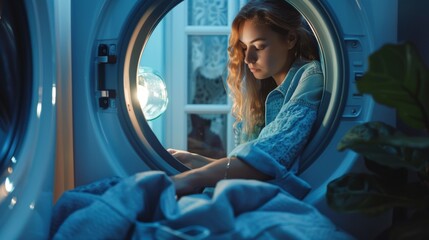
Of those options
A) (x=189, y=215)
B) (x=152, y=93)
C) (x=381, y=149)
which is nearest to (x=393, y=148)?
(x=381, y=149)

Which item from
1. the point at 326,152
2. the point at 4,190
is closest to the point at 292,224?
the point at 326,152

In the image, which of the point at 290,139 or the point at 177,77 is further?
the point at 177,77

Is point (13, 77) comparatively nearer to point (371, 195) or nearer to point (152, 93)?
point (371, 195)

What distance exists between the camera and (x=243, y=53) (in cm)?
160

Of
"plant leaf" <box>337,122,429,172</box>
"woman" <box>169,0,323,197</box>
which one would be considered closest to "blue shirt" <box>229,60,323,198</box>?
"woman" <box>169,0,323,197</box>

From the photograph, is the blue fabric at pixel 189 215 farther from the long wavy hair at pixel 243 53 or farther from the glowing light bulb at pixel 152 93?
the glowing light bulb at pixel 152 93

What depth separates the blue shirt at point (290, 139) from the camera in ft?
3.36

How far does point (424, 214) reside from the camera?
0.74 meters

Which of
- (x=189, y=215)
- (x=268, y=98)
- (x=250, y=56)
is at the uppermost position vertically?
(x=250, y=56)

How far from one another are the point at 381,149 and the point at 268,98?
2.04ft

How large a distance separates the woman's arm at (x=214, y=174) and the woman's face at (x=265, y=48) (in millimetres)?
464

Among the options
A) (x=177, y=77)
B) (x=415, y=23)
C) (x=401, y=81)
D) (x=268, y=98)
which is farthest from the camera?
(x=177, y=77)

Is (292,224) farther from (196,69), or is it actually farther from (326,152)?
(196,69)

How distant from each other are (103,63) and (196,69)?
1341 mm
